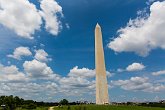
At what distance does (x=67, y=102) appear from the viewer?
10900 centimetres

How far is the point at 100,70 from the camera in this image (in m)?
78.4

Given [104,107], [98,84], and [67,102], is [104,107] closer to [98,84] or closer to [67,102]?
[98,84]

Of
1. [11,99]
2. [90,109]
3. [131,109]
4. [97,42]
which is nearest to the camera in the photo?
[90,109]

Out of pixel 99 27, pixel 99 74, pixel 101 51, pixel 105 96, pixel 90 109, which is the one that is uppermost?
pixel 99 27

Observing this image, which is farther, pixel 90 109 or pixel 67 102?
pixel 67 102

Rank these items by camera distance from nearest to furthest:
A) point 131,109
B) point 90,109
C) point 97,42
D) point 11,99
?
1. point 90,109
2. point 131,109
3. point 97,42
4. point 11,99

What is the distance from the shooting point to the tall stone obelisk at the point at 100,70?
78.1 meters

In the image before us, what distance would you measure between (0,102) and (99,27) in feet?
167

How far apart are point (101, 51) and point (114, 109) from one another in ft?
53.7

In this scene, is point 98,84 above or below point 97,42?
below

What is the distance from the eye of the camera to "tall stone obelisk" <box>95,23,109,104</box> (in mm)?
78125

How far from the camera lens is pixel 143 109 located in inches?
2862

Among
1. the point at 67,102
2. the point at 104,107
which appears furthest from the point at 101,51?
the point at 67,102

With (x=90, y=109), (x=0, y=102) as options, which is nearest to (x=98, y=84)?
(x=90, y=109)
